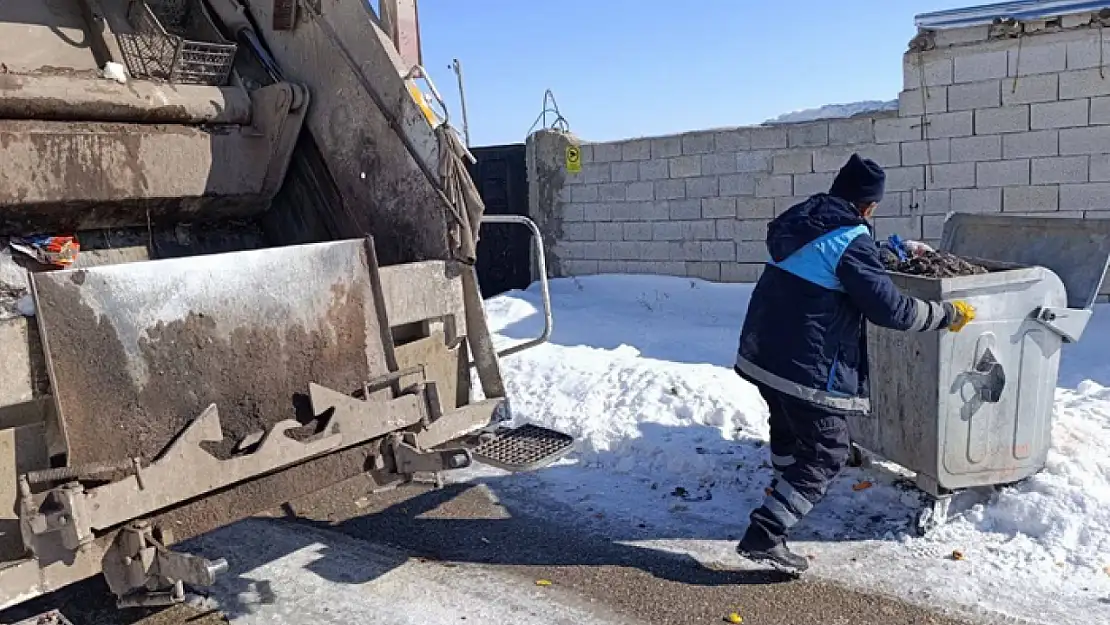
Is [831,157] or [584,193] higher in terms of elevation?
[831,157]

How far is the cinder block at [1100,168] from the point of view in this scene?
6852 mm

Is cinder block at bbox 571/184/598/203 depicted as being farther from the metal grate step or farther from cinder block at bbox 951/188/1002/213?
the metal grate step

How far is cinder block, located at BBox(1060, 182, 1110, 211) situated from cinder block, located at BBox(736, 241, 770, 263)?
2530mm

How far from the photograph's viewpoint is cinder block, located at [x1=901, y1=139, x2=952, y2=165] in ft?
24.9

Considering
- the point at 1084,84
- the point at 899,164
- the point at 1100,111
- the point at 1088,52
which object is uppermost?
the point at 1088,52

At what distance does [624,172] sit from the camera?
31.3 feet

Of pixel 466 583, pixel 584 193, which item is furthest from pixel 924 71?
pixel 466 583

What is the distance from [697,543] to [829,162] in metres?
5.30

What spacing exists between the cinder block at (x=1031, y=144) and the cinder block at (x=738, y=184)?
2.19 meters

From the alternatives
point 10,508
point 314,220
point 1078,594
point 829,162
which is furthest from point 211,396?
point 829,162

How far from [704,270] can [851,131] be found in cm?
193

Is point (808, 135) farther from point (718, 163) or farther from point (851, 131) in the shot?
point (718, 163)

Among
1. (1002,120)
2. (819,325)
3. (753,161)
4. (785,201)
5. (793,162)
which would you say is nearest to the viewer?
(819,325)

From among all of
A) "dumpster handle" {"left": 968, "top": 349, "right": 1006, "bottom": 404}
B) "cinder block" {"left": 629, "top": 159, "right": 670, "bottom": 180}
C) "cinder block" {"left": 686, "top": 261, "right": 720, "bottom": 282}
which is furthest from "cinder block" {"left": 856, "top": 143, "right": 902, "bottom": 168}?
"dumpster handle" {"left": 968, "top": 349, "right": 1006, "bottom": 404}
